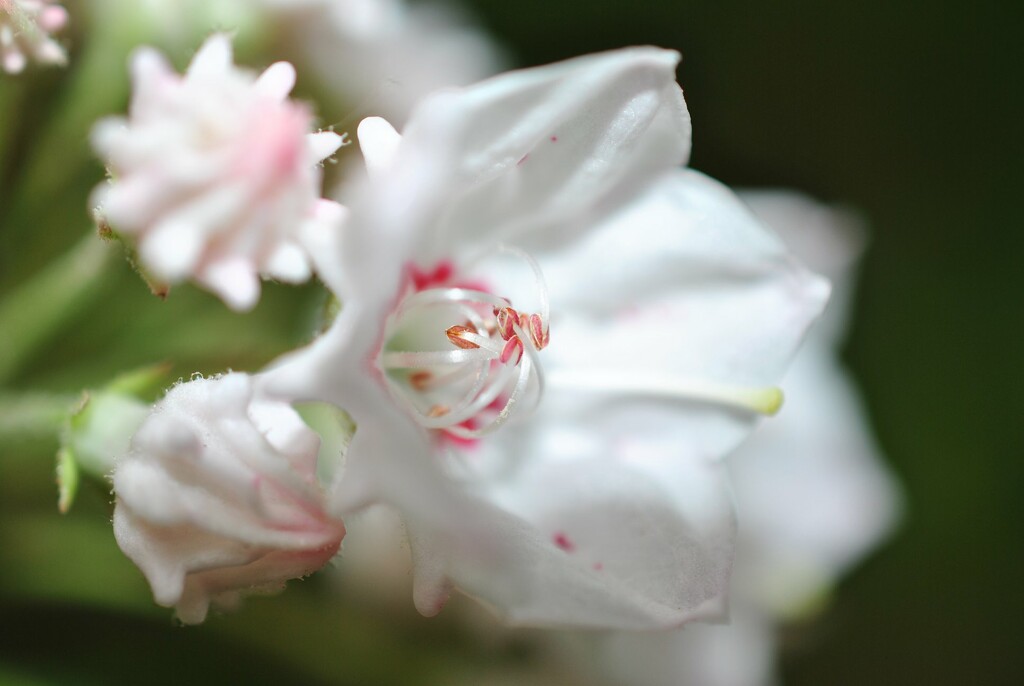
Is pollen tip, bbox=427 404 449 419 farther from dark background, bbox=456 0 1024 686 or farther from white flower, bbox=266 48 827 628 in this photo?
dark background, bbox=456 0 1024 686

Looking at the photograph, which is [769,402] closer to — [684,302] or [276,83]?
[684,302]

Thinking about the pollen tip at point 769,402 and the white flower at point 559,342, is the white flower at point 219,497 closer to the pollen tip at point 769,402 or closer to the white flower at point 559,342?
the white flower at point 559,342

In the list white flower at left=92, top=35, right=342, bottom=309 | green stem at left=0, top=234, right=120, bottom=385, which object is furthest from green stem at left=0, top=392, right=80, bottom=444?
white flower at left=92, top=35, right=342, bottom=309

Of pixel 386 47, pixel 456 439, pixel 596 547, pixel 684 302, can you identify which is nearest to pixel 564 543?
pixel 596 547

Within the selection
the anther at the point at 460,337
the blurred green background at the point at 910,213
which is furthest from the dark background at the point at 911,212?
the anther at the point at 460,337

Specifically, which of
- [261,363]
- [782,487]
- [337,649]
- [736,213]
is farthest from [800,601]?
[261,363]

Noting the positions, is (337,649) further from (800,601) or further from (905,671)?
(905,671)

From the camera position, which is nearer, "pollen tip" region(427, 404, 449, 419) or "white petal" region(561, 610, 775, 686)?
"pollen tip" region(427, 404, 449, 419)
